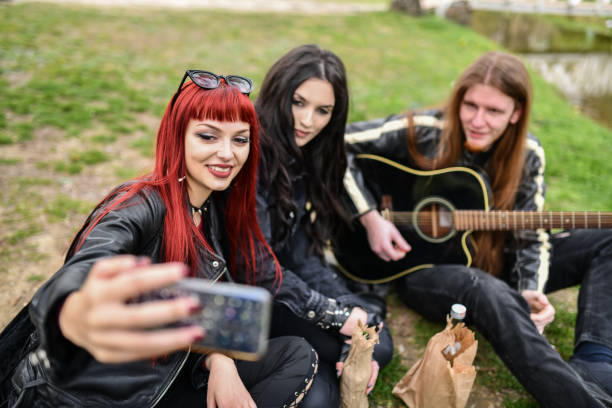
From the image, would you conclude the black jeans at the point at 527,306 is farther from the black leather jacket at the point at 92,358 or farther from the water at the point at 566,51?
the water at the point at 566,51

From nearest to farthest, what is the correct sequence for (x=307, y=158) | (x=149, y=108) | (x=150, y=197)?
1. (x=150, y=197)
2. (x=307, y=158)
3. (x=149, y=108)

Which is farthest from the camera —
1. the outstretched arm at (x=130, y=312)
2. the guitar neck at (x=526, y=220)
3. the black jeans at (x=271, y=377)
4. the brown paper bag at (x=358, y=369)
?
the guitar neck at (x=526, y=220)

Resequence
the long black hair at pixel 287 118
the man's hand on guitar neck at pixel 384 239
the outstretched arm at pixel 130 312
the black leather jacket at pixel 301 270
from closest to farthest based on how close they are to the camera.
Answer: the outstretched arm at pixel 130 312
the black leather jacket at pixel 301 270
the long black hair at pixel 287 118
the man's hand on guitar neck at pixel 384 239

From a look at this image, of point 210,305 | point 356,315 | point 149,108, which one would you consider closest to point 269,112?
point 356,315

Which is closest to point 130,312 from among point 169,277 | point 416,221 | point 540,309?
point 169,277

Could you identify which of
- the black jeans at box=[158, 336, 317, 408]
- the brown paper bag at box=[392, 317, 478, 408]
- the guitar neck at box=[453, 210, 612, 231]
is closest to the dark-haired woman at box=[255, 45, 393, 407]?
the black jeans at box=[158, 336, 317, 408]

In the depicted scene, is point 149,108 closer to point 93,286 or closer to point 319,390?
point 319,390

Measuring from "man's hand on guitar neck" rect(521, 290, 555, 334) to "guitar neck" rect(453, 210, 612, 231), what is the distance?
1.43ft

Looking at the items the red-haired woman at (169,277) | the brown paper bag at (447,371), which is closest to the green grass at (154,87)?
the brown paper bag at (447,371)

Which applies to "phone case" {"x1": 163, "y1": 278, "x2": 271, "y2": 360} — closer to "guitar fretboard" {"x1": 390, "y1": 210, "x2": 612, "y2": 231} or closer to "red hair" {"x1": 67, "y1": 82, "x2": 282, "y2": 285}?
"red hair" {"x1": 67, "y1": 82, "x2": 282, "y2": 285}

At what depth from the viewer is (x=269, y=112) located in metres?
2.59

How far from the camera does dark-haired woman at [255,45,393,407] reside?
7.92 feet

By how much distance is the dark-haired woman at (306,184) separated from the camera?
2414 mm

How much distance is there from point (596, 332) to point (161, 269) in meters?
2.59
